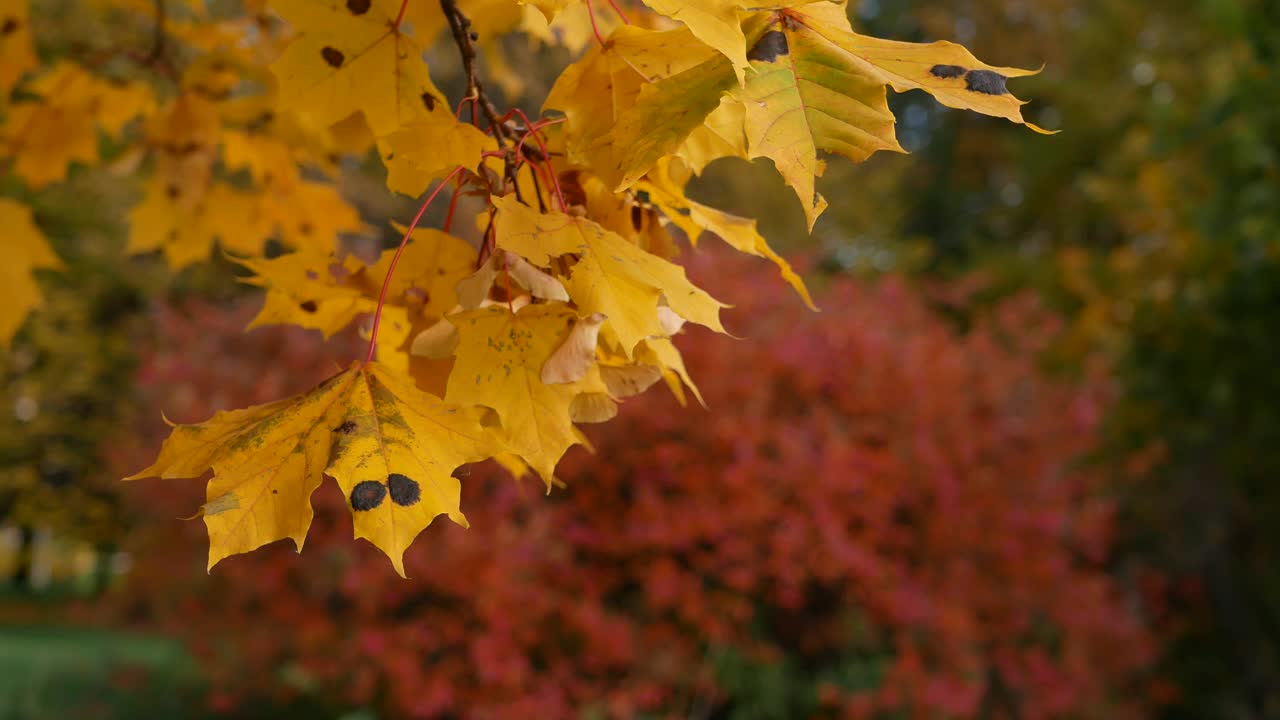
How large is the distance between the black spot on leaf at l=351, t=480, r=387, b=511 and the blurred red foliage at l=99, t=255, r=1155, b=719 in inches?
118

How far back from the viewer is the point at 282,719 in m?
5.29

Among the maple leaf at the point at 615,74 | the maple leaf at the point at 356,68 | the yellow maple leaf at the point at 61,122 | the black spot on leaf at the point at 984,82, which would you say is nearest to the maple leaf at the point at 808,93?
the black spot on leaf at the point at 984,82

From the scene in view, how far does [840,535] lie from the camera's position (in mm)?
4102

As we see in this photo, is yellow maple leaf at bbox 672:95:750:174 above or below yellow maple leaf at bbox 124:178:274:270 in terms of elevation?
above

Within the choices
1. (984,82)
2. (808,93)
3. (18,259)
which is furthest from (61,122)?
(984,82)

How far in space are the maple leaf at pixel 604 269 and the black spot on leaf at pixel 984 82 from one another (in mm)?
294

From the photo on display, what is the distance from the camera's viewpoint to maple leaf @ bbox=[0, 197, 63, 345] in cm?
205

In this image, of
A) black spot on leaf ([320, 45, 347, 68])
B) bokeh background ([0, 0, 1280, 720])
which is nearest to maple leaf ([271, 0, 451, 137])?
black spot on leaf ([320, 45, 347, 68])

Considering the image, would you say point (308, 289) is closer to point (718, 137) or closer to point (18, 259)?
point (718, 137)

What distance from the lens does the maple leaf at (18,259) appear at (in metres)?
2.05

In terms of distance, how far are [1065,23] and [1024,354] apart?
1016 centimetres

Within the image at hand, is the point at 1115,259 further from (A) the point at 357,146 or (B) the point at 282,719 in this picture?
(A) the point at 357,146

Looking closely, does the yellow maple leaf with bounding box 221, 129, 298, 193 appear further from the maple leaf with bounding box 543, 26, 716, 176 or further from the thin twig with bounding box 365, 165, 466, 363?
the maple leaf with bounding box 543, 26, 716, 176

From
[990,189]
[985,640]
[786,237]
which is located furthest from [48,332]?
[990,189]
